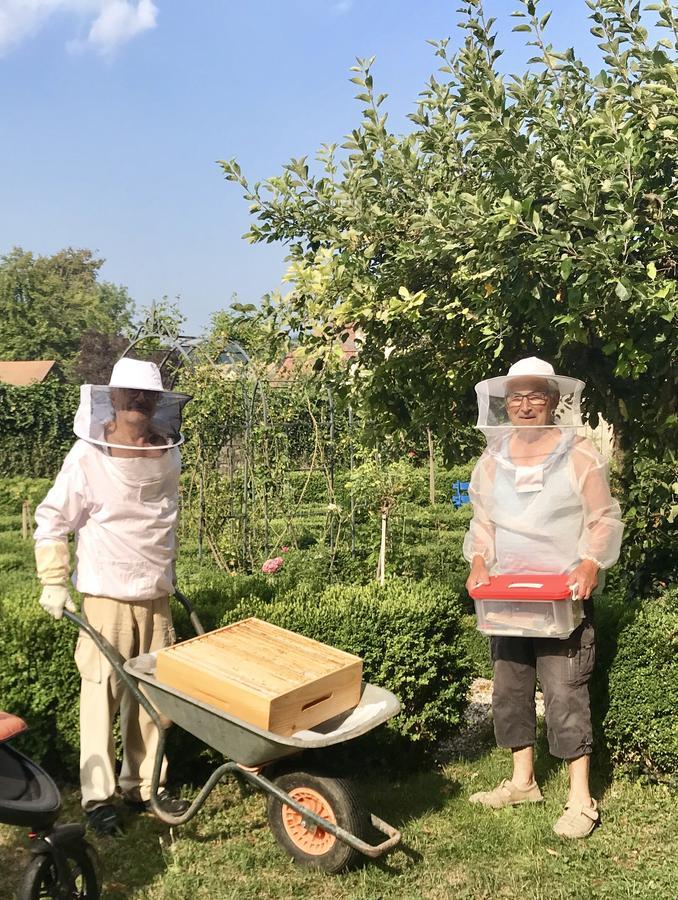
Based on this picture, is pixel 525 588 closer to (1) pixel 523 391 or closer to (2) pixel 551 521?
(2) pixel 551 521

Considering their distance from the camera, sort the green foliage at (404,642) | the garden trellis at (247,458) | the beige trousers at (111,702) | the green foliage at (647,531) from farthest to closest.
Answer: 1. the garden trellis at (247,458)
2. the green foliage at (647,531)
3. the green foliage at (404,642)
4. the beige trousers at (111,702)

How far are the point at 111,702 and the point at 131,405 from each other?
4.29 ft

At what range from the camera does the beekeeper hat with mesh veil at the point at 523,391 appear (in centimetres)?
346

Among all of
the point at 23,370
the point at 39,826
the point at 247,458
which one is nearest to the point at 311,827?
the point at 39,826

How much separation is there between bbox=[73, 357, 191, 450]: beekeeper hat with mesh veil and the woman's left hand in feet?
5.82

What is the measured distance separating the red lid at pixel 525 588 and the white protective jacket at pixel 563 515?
6 centimetres

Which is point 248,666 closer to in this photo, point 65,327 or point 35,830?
point 35,830

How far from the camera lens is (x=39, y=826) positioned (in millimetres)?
2600

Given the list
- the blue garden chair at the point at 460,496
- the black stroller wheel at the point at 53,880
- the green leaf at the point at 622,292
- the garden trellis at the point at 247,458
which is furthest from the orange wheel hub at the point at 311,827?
the blue garden chair at the point at 460,496

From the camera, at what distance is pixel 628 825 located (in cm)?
356

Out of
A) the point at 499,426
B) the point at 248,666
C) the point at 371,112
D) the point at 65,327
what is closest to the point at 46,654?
the point at 248,666

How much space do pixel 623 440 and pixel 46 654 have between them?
11.1ft

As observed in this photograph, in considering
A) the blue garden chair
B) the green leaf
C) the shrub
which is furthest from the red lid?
the blue garden chair

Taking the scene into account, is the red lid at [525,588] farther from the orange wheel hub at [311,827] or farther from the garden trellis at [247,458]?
the garden trellis at [247,458]
